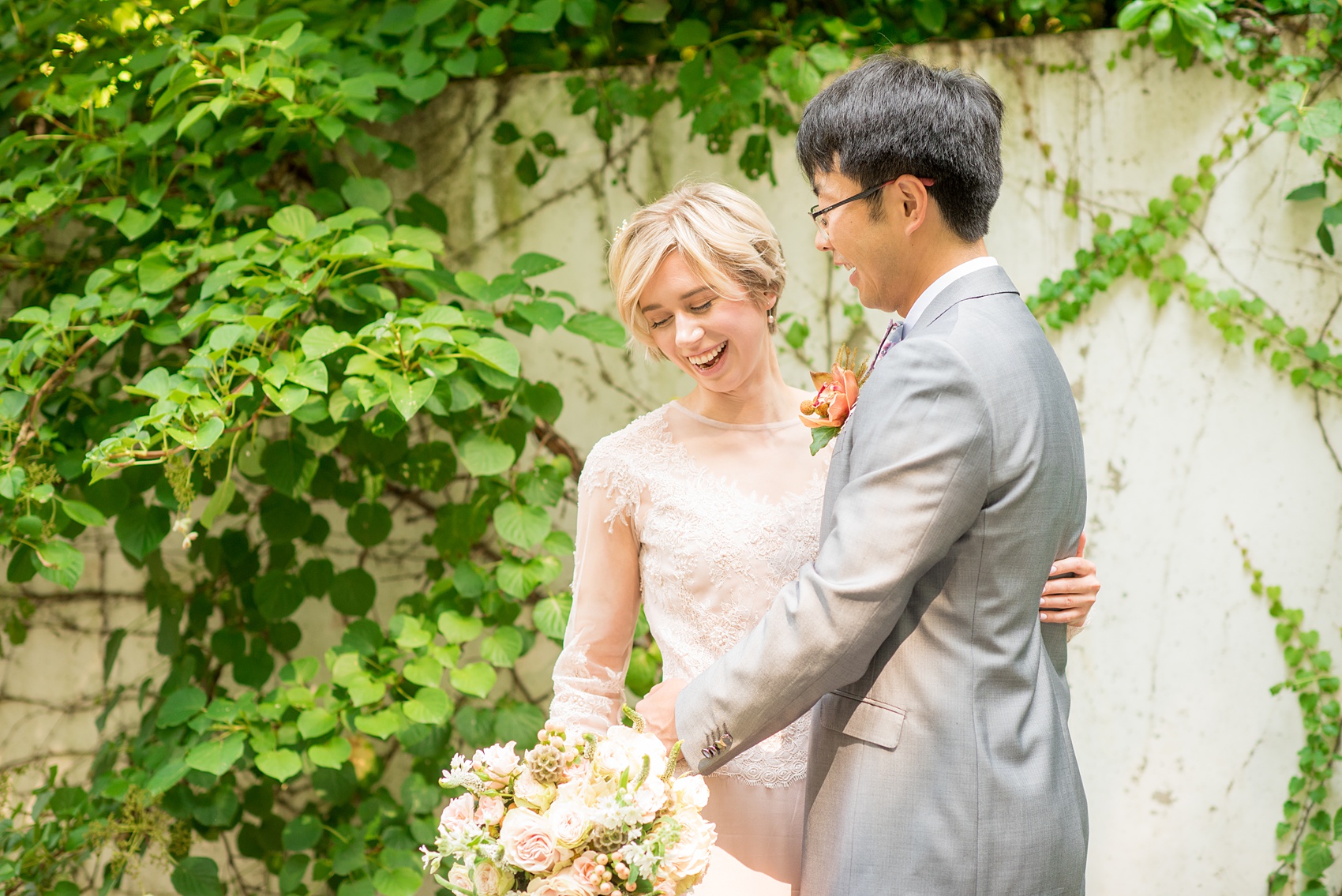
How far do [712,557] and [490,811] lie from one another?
574 millimetres

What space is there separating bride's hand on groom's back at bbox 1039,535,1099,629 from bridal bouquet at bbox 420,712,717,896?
52 centimetres

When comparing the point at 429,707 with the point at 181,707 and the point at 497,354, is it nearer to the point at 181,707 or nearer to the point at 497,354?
the point at 181,707

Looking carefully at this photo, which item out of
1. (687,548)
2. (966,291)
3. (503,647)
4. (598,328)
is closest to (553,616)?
(503,647)

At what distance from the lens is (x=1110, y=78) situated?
241cm

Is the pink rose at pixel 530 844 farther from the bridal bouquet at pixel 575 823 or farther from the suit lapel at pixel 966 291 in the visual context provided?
the suit lapel at pixel 966 291

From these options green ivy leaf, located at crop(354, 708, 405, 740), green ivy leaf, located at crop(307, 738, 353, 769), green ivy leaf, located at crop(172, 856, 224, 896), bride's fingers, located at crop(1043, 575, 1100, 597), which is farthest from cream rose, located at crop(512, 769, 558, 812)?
green ivy leaf, located at crop(172, 856, 224, 896)

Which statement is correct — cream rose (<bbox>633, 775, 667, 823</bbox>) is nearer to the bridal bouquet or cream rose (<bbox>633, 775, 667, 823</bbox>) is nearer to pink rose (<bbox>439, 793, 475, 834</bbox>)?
the bridal bouquet

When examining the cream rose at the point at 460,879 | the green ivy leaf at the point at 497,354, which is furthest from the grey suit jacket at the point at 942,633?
the green ivy leaf at the point at 497,354

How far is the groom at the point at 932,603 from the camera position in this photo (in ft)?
3.73

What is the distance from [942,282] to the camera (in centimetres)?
127

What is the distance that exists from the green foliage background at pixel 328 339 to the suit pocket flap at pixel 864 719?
3.51ft

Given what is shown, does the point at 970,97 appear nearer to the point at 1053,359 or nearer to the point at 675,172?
the point at 1053,359

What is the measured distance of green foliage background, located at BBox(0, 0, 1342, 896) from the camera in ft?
7.04

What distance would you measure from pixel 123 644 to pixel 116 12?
1.70 metres
